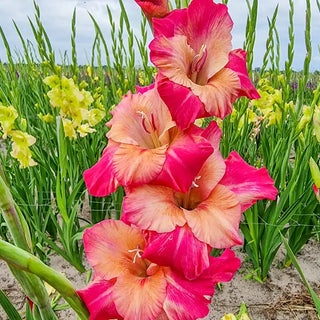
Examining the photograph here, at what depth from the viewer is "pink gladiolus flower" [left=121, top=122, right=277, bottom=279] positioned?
51 centimetres

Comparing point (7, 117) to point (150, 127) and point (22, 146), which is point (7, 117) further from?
point (150, 127)

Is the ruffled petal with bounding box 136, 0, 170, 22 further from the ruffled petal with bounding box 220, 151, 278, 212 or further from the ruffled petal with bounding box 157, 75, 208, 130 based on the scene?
the ruffled petal with bounding box 220, 151, 278, 212

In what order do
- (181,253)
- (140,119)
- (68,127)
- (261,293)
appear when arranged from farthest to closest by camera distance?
1. (68,127)
2. (261,293)
3. (140,119)
4. (181,253)

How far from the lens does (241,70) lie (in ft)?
1.96

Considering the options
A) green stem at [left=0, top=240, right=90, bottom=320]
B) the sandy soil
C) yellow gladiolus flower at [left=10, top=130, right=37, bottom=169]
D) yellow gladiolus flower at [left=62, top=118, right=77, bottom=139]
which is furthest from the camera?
yellow gladiolus flower at [left=62, top=118, right=77, bottom=139]

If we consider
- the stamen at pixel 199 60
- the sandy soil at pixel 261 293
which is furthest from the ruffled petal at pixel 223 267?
the sandy soil at pixel 261 293

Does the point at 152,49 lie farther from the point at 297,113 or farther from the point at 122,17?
the point at 297,113

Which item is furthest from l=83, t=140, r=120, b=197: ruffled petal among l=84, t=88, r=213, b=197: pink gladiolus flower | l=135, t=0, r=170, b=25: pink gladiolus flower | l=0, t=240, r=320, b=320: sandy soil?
l=0, t=240, r=320, b=320: sandy soil

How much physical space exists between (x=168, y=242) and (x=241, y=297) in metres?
1.29

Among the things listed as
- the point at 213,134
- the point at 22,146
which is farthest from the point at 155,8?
the point at 22,146

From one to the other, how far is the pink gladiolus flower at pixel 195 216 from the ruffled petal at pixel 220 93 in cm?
5

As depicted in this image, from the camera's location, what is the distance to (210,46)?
584 mm

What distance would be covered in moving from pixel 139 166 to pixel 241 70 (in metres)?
0.25

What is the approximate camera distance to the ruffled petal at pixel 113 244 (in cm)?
58
